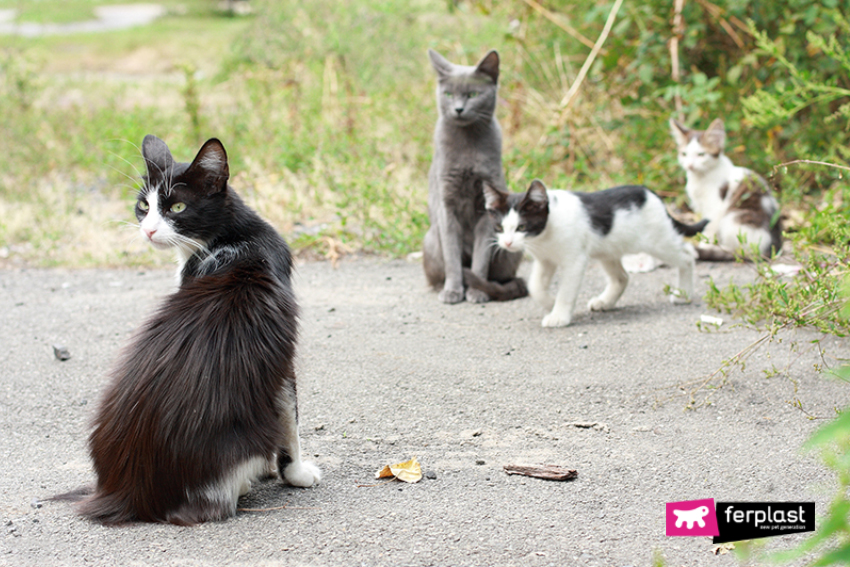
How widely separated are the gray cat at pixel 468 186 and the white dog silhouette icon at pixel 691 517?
276 cm

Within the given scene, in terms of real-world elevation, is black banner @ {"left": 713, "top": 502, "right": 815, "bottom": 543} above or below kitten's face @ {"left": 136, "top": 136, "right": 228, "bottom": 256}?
below

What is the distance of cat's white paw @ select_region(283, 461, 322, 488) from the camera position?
2652 millimetres

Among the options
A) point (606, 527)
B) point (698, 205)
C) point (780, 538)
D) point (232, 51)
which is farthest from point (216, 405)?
point (232, 51)

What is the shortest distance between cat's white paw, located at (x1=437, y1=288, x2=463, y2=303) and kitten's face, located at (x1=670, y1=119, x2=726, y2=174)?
79.5 inches

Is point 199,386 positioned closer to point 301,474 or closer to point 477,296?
point 301,474

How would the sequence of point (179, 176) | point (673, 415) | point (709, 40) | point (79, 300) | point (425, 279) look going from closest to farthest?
point (179, 176) → point (673, 415) → point (79, 300) → point (425, 279) → point (709, 40)

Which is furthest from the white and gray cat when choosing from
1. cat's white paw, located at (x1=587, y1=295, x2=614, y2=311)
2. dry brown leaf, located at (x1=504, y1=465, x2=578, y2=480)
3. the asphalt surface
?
dry brown leaf, located at (x1=504, y1=465, x2=578, y2=480)

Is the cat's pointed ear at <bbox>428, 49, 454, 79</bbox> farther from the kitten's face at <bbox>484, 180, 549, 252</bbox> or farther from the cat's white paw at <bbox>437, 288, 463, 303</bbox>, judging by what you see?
the cat's white paw at <bbox>437, 288, 463, 303</bbox>

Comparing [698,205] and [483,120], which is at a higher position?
[483,120]

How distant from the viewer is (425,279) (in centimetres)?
550

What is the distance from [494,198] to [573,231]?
48 centimetres

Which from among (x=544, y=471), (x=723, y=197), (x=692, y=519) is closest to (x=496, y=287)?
(x=723, y=197)

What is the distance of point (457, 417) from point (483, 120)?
2534 mm

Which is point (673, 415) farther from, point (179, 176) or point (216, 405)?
point (179, 176)
